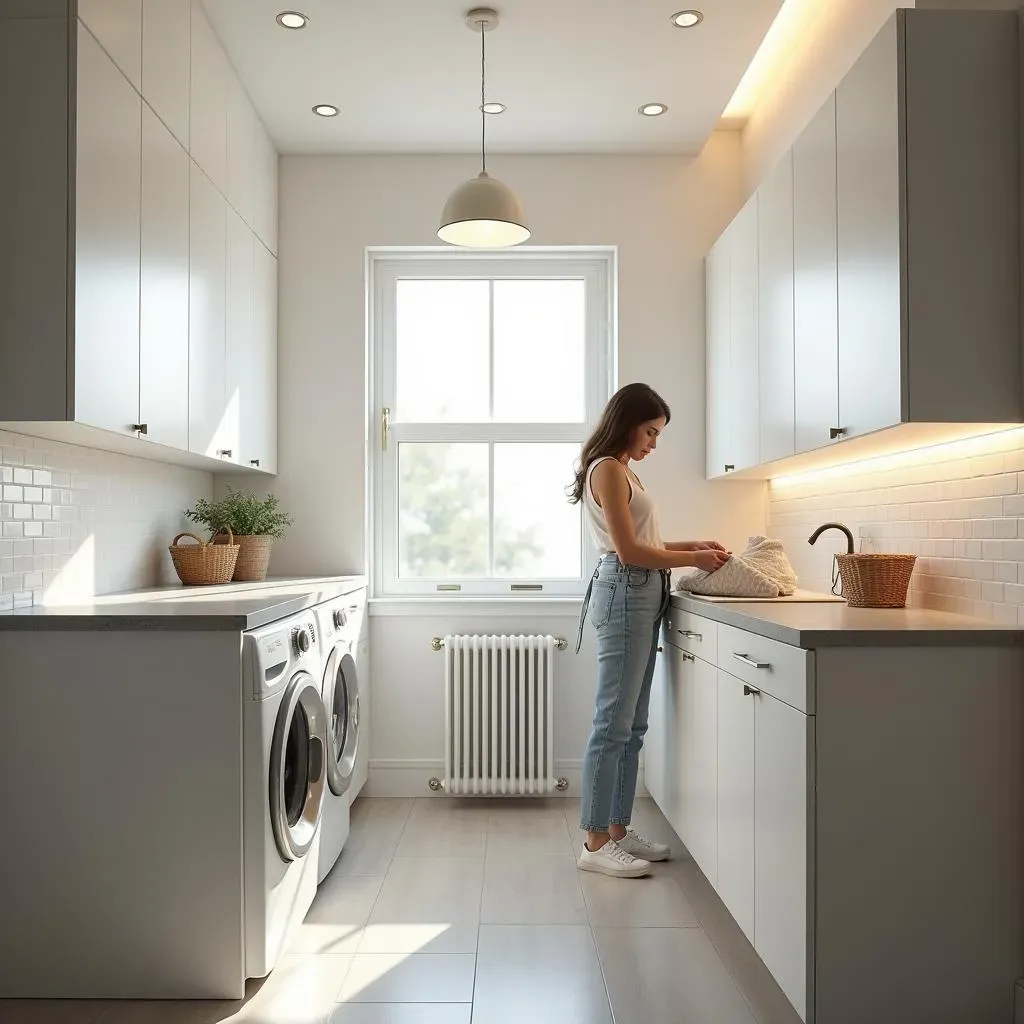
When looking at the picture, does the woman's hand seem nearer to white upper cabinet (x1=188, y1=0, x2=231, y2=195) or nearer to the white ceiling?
the white ceiling

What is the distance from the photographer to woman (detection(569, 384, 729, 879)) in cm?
303

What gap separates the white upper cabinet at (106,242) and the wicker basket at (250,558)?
3.77 ft

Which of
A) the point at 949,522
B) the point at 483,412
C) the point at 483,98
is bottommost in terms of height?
the point at 949,522

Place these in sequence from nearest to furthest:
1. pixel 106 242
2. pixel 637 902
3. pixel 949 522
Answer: pixel 106 242
pixel 949 522
pixel 637 902

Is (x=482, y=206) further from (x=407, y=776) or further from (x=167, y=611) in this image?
(x=407, y=776)

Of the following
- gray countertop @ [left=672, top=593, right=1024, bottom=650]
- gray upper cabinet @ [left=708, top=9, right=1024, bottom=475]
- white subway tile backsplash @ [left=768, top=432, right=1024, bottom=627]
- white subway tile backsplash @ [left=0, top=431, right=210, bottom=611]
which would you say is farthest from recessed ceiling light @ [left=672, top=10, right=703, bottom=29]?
white subway tile backsplash @ [left=0, top=431, right=210, bottom=611]

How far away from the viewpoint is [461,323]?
14.1ft

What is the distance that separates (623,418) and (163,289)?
1393 millimetres

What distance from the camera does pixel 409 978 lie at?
240cm

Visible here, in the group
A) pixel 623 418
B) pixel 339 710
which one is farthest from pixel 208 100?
pixel 339 710

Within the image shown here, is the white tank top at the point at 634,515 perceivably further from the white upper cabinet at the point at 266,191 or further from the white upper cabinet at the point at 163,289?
the white upper cabinet at the point at 266,191

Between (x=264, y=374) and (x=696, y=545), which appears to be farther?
(x=264, y=374)

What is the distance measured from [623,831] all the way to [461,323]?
2.23m

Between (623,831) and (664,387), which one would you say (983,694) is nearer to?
(623,831)
